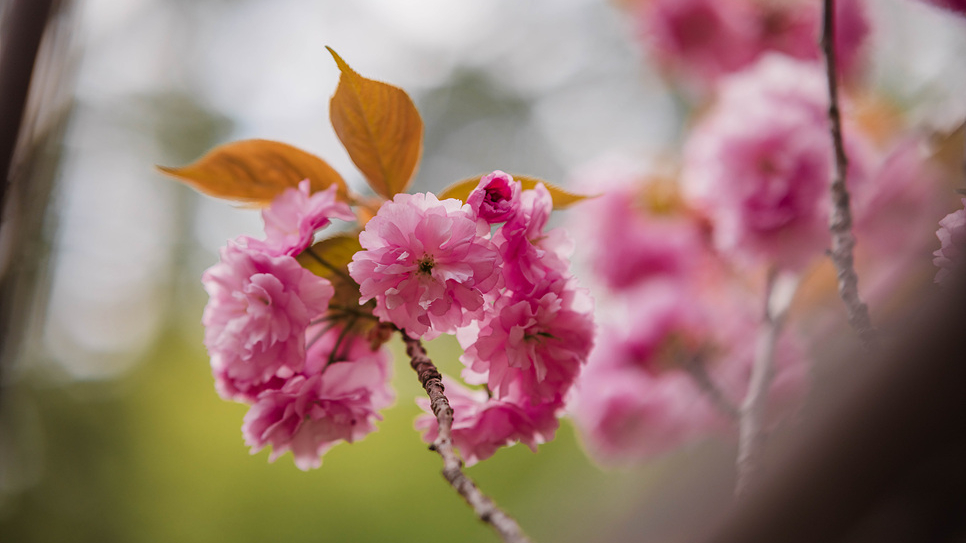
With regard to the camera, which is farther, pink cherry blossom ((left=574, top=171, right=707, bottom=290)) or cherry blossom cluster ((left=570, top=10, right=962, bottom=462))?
pink cherry blossom ((left=574, top=171, right=707, bottom=290))

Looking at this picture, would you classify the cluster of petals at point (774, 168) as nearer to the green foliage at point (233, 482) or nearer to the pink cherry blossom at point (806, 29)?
the pink cherry blossom at point (806, 29)

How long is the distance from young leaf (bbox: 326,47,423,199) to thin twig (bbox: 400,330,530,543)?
13 centimetres

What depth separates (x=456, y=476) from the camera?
0.19 metres

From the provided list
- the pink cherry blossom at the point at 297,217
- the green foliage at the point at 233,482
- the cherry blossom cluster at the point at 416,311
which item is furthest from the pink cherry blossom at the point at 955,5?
the green foliage at the point at 233,482

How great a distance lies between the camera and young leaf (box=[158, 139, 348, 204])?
352 millimetres

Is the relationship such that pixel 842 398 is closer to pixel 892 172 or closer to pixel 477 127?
pixel 892 172

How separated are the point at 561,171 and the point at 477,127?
781 millimetres

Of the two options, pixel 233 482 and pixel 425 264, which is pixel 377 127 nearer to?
pixel 425 264

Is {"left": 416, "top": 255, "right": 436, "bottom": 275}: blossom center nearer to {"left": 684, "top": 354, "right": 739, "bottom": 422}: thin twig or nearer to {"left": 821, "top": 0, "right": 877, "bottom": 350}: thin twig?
{"left": 821, "top": 0, "right": 877, "bottom": 350}: thin twig

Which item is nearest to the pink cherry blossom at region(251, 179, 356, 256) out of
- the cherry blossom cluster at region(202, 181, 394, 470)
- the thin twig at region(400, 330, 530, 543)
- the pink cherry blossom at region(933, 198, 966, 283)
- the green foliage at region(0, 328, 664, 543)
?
the cherry blossom cluster at region(202, 181, 394, 470)

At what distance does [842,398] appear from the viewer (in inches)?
5.3

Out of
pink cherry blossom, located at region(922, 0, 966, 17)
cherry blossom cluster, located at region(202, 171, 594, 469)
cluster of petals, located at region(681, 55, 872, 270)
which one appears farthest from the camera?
cluster of petals, located at region(681, 55, 872, 270)

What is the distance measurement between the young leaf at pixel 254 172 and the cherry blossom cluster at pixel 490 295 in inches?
4.4

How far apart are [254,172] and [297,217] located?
0.07 m
